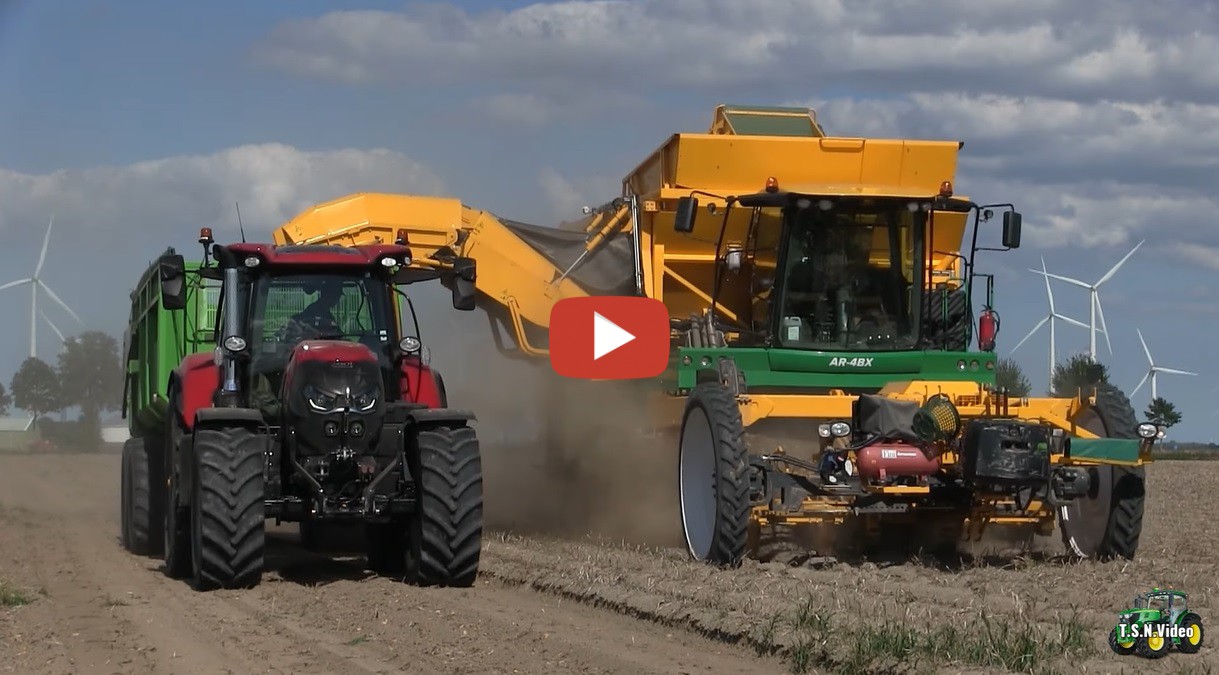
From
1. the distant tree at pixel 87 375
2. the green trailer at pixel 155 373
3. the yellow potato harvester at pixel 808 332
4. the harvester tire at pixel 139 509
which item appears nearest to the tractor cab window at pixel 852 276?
the yellow potato harvester at pixel 808 332

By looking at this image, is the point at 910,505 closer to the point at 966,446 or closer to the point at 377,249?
the point at 966,446

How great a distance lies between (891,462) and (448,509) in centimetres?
303

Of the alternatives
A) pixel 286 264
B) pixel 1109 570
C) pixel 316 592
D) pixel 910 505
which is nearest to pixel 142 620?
pixel 316 592

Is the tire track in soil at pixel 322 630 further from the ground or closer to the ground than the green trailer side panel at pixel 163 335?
closer to the ground

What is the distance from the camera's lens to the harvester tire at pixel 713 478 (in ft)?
37.9

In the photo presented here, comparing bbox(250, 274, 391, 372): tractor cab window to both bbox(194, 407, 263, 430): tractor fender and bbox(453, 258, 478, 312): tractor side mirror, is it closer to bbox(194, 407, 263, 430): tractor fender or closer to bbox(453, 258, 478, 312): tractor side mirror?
bbox(453, 258, 478, 312): tractor side mirror

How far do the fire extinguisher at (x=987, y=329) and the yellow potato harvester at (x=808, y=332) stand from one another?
20 millimetres

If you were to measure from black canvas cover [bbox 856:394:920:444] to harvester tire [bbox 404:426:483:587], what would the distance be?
A: 2.76m

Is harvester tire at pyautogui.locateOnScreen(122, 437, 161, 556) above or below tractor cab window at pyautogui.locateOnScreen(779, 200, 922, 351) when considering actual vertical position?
below

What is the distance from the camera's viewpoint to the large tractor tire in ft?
40.1

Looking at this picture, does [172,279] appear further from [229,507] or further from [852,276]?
[852,276]

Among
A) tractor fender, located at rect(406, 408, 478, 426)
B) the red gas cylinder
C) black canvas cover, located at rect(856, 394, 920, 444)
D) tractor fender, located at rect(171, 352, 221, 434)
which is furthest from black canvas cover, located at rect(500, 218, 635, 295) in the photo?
the red gas cylinder

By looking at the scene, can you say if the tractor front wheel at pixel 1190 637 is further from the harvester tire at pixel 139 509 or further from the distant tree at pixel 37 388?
the distant tree at pixel 37 388

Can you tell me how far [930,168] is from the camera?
15.3 metres
